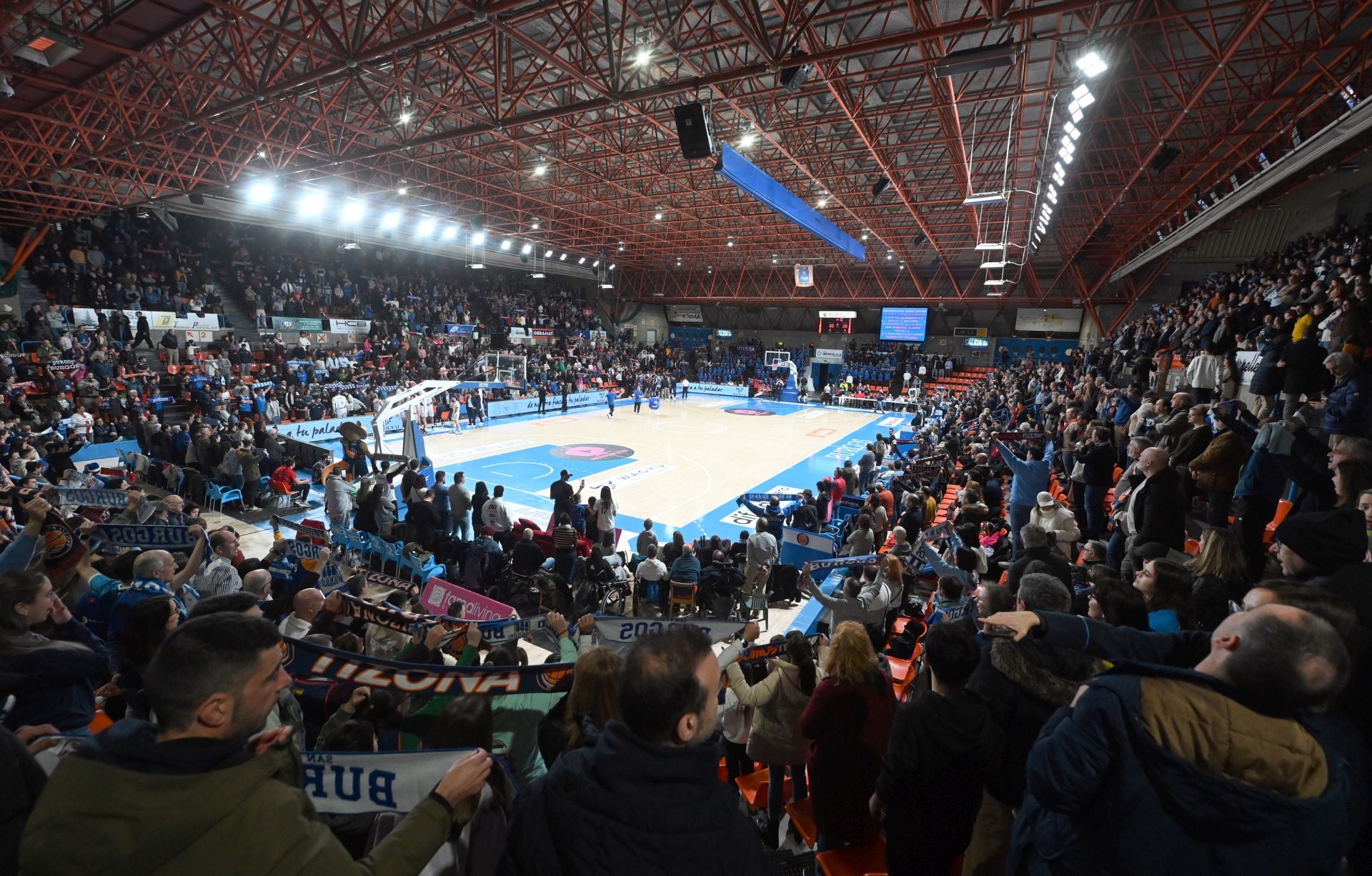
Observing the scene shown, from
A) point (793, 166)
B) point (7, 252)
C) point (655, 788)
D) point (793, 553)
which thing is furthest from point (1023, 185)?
point (7, 252)

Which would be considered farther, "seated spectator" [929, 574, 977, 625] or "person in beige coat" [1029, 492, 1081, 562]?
"person in beige coat" [1029, 492, 1081, 562]

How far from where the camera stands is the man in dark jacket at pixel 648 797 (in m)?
1.37

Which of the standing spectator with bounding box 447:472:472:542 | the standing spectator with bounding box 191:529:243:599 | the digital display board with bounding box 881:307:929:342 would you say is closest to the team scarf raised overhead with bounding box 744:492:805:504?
the standing spectator with bounding box 447:472:472:542

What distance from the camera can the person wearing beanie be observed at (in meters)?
2.56

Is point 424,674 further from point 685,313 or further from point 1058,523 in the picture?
point 685,313

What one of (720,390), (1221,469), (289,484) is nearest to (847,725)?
(1221,469)

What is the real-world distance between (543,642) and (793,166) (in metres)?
19.8

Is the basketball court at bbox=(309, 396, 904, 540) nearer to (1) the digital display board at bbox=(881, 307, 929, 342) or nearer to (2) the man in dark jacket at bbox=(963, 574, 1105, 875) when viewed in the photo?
(2) the man in dark jacket at bbox=(963, 574, 1105, 875)

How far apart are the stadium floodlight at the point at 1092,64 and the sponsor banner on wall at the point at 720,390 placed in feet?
99.3

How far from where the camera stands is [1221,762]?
1386 mm

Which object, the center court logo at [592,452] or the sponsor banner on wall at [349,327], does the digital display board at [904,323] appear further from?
the sponsor banner on wall at [349,327]

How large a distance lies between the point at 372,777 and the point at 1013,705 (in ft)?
7.70

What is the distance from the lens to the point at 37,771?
1677mm

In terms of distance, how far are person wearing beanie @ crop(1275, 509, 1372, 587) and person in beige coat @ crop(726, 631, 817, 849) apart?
7.20 ft
